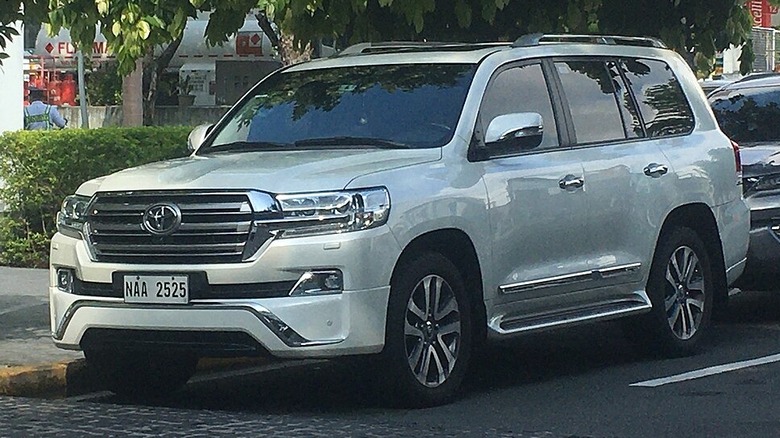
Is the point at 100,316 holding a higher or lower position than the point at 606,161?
lower

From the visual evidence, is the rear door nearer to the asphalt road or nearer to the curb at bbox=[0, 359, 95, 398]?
the asphalt road

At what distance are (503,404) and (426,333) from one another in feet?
1.97

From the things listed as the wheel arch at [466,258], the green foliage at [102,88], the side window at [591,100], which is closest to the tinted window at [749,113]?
the side window at [591,100]

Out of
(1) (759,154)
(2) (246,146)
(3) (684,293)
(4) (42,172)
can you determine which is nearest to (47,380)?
(2) (246,146)

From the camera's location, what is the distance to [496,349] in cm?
1061

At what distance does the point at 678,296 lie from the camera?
387 inches

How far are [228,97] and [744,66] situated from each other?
83.5 ft

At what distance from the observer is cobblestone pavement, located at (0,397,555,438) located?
718cm

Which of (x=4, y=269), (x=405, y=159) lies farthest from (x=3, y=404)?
Answer: (x=4, y=269)

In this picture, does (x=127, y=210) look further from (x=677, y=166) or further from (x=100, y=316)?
(x=677, y=166)

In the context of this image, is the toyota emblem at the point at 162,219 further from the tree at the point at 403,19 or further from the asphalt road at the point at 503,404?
the tree at the point at 403,19

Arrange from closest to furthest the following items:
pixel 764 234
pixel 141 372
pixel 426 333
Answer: pixel 426 333 < pixel 141 372 < pixel 764 234

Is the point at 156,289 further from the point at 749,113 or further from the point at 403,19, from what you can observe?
the point at 749,113

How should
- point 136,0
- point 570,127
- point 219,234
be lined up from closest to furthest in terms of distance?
point 219,234 → point 570,127 → point 136,0
